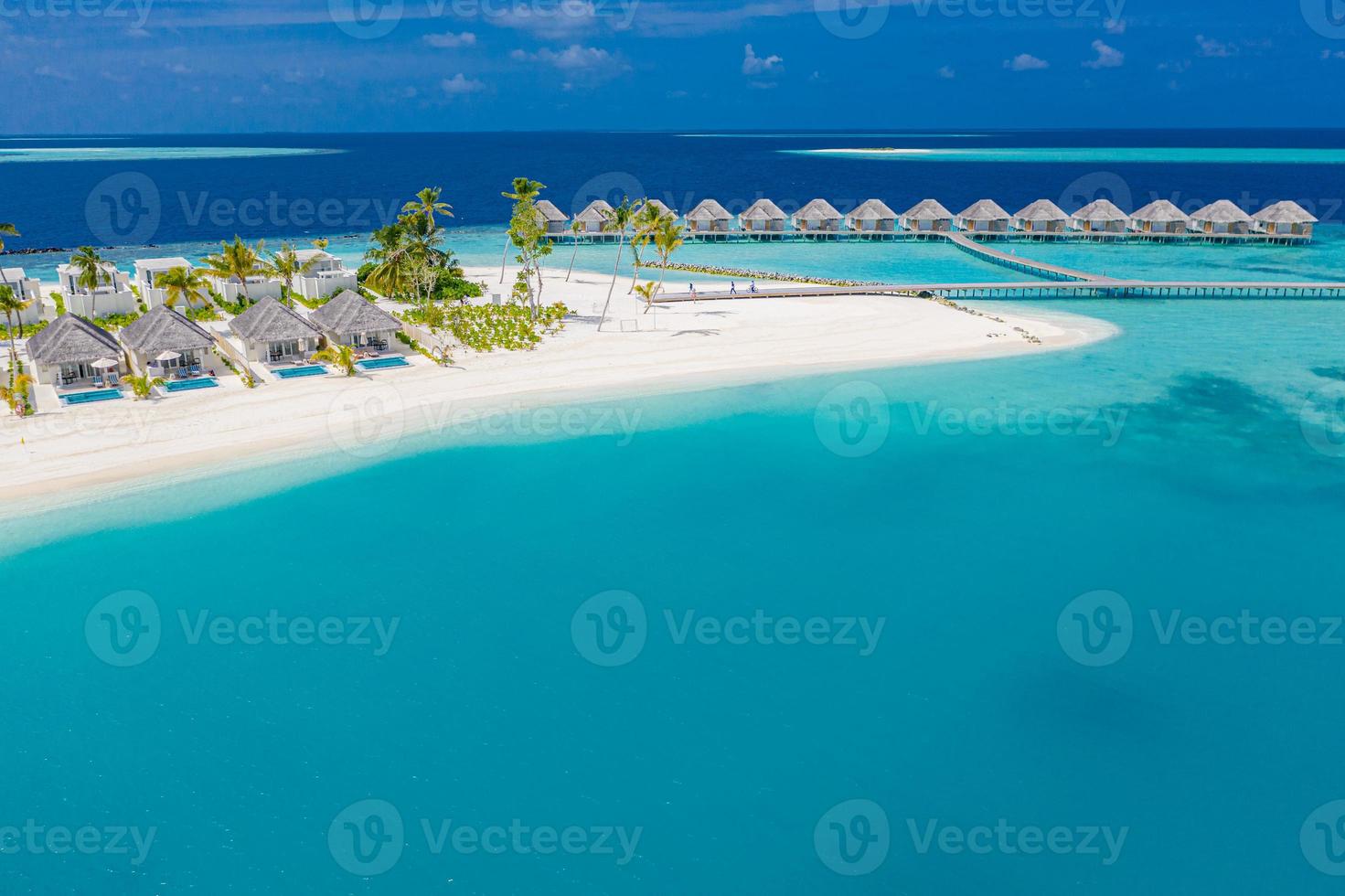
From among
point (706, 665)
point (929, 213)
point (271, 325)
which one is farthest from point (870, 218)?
point (706, 665)

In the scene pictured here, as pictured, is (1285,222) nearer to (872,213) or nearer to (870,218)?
(872,213)

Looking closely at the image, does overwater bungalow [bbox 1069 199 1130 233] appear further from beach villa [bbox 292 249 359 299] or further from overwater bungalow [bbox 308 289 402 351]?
overwater bungalow [bbox 308 289 402 351]

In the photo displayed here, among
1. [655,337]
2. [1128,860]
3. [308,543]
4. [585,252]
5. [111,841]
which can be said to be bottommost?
[1128,860]

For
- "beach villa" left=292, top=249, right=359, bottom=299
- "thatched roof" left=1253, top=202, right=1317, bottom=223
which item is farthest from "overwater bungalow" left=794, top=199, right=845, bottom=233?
"beach villa" left=292, top=249, right=359, bottom=299

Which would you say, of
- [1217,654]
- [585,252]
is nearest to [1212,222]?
[585,252]

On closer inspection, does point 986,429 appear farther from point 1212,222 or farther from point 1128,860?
point 1212,222

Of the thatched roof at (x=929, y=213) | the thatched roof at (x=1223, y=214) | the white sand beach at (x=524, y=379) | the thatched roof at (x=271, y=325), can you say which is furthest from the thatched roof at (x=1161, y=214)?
the thatched roof at (x=271, y=325)
